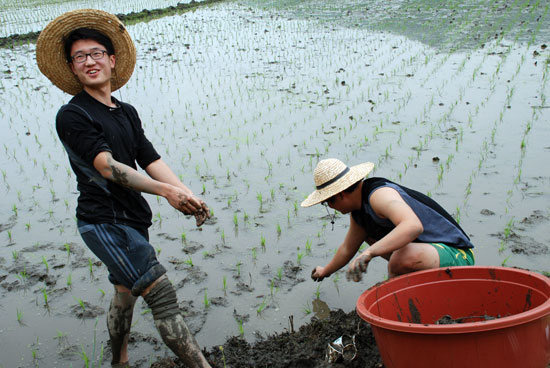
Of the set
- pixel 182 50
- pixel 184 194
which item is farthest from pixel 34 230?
pixel 182 50

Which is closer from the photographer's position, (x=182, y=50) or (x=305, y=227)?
(x=305, y=227)

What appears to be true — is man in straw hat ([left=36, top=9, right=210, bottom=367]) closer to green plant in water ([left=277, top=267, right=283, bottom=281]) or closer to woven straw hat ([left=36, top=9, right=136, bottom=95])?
woven straw hat ([left=36, top=9, right=136, bottom=95])

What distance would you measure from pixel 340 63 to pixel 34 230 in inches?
237

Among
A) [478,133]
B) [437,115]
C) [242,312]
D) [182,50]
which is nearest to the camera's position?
[242,312]

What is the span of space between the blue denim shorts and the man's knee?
0.12 feet

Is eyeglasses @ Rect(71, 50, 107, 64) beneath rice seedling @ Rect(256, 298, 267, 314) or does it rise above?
above

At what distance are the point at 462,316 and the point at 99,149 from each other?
1.64 metres

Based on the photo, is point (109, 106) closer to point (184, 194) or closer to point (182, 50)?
point (184, 194)

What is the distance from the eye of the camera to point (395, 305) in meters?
2.22

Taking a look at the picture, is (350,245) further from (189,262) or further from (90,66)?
(90,66)

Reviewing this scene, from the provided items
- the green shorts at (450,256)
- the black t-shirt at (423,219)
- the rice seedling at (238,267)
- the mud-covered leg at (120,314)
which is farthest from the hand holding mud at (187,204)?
the rice seedling at (238,267)

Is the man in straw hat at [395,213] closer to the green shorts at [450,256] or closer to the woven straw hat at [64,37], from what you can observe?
the green shorts at [450,256]

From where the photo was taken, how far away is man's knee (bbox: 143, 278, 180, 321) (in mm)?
2102

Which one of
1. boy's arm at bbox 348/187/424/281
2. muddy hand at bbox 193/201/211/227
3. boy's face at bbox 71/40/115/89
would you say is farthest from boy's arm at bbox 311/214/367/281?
boy's face at bbox 71/40/115/89
